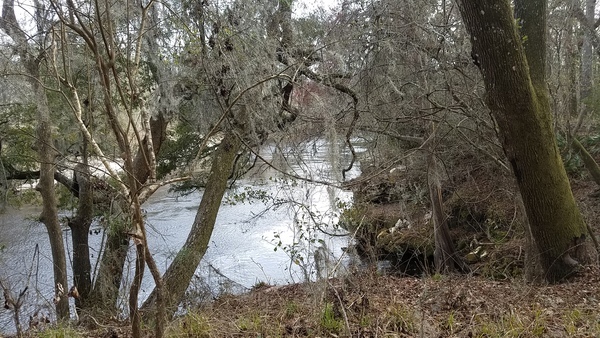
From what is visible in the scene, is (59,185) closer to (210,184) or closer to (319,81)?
(210,184)

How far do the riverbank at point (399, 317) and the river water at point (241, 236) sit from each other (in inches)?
88.0

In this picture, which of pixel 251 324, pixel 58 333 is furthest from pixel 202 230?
pixel 251 324

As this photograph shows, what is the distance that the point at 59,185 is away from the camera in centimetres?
976

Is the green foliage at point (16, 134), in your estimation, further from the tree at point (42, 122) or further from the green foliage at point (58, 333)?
the green foliage at point (58, 333)

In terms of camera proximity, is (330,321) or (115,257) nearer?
(330,321)

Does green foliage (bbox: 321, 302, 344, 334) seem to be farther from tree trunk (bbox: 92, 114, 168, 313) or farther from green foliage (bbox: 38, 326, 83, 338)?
tree trunk (bbox: 92, 114, 168, 313)

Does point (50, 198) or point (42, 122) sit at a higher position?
point (42, 122)

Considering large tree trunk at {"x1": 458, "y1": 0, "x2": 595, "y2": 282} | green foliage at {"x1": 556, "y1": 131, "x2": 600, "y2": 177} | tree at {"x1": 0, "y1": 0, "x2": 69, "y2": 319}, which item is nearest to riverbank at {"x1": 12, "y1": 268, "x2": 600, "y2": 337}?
large tree trunk at {"x1": 458, "y1": 0, "x2": 595, "y2": 282}

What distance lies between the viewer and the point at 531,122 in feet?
14.1

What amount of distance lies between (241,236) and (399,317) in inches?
362

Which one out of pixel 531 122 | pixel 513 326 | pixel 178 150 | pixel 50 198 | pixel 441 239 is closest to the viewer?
pixel 513 326

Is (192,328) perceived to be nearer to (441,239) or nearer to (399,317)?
(399,317)

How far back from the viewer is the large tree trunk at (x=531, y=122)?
4.04m

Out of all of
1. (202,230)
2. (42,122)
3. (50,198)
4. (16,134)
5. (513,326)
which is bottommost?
(513,326)
